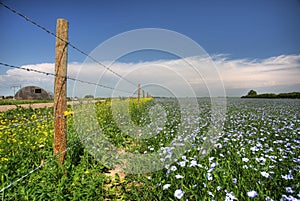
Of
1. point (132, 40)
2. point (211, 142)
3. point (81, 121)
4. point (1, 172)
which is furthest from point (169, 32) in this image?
point (1, 172)

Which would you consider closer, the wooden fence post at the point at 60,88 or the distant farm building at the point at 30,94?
the wooden fence post at the point at 60,88

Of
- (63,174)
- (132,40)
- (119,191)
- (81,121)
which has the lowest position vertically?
(119,191)

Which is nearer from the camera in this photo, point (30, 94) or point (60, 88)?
point (60, 88)

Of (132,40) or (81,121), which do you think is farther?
(81,121)

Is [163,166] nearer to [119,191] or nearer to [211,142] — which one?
[119,191]

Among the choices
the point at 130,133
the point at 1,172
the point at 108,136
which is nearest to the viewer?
the point at 1,172

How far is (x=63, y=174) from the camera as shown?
10.5 feet

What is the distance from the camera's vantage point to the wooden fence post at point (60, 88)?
3.37m

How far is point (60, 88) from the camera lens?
133 inches

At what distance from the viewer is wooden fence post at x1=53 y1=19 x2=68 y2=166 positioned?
11.0 feet

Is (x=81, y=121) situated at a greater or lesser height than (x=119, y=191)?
greater

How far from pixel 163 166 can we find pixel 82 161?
1.39m

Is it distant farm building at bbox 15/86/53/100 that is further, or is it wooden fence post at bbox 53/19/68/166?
distant farm building at bbox 15/86/53/100

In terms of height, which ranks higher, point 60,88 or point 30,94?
point 30,94
